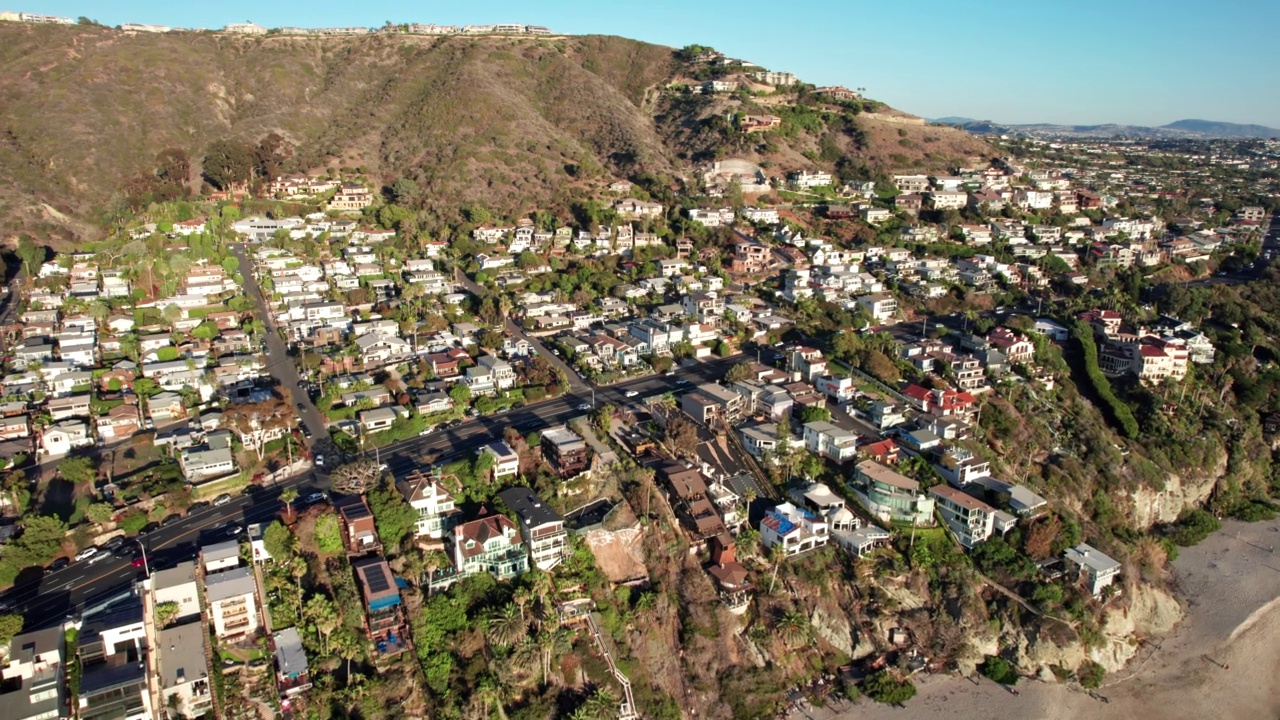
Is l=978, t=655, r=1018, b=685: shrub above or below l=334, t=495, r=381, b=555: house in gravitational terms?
below

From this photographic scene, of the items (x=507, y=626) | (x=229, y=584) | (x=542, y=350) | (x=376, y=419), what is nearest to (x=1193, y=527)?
(x=507, y=626)

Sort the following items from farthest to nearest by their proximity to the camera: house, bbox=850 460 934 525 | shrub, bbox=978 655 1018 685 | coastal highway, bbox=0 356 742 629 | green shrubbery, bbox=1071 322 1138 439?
green shrubbery, bbox=1071 322 1138 439
house, bbox=850 460 934 525
shrub, bbox=978 655 1018 685
coastal highway, bbox=0 356 742 629

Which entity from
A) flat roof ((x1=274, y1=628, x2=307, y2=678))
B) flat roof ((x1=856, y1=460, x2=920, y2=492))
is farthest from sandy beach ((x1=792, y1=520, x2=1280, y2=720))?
flat roof ((x1=274, y1=628, x2=307, y2=678))

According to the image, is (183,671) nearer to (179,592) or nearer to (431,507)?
(179,592)

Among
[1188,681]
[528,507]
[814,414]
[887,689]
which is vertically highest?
[814,414]

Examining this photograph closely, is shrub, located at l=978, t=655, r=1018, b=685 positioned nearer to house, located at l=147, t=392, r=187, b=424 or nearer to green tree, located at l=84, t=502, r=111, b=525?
green tree, located at l=84, t=502, r=111, b=525

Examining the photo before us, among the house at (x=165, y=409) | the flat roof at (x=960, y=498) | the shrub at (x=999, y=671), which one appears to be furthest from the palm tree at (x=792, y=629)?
the house at (x=165, y=409)

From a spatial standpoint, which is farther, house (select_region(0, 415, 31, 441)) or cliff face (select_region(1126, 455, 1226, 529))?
cliff face (select_region(1126, 455, 1226, 529))
